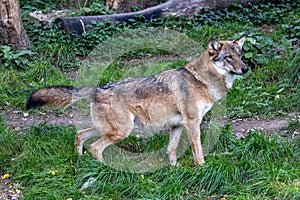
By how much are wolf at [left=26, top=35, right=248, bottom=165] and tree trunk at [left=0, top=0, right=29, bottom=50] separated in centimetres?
406

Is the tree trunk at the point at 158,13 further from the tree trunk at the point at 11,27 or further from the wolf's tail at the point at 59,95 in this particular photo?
the wolf's tail at the point at 59,95

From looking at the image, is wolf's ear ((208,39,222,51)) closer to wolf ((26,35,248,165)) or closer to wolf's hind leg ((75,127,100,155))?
wolf ((26,35,248,165))

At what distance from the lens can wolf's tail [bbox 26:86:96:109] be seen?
688 centimetres

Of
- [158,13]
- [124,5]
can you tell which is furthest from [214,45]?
[124,5]

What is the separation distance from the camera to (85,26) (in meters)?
11.8

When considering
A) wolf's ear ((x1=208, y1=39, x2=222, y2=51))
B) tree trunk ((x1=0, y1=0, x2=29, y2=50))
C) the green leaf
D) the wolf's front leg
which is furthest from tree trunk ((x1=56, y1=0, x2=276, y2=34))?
the wolf's front leg

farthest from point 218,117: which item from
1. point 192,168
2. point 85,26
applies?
point 85,26

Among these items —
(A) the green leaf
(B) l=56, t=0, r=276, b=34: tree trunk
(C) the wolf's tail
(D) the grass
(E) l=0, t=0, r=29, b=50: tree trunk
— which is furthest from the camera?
(B) l=56, t=0, r=276, b=34: tree trunk

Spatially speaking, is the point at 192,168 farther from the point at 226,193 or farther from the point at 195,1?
the point at 195,1

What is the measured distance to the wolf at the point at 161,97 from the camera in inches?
274

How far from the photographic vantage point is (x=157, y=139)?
304 inches

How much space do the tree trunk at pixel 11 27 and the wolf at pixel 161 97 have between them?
Answer: 13.3 ft

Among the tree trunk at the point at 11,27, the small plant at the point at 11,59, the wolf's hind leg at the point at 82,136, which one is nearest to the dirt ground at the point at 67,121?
the wolf's hind leg at the point at 82,136

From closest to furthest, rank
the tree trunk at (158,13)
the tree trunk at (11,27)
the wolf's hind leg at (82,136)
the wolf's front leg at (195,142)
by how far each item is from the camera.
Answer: the wolf's front leg at (195,142) → the wolf's hind leg at (82,136) → the tree trunk at (11,27) → the tree trunk at (158,13)
